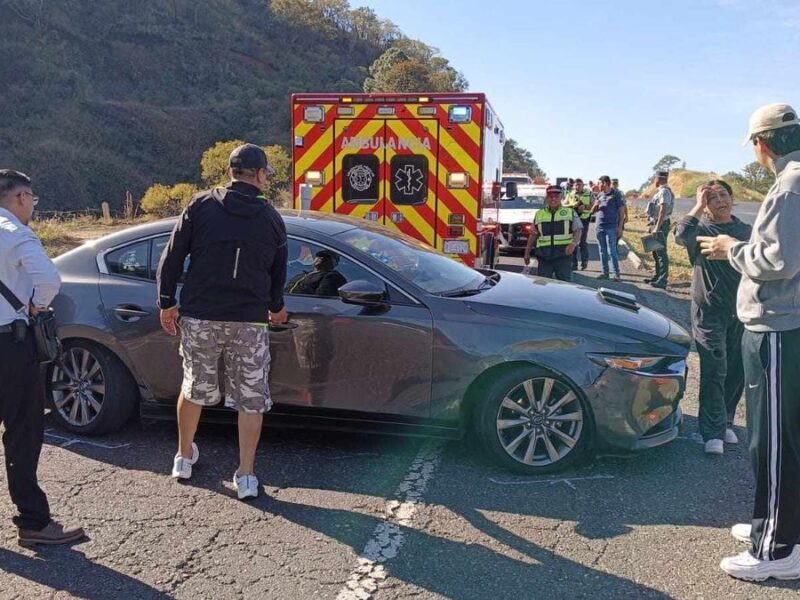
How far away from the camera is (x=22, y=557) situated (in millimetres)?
3256

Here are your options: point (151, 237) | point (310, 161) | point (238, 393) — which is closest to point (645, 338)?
point (238, 393)

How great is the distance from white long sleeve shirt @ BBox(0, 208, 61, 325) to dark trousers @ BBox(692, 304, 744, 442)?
145 inches

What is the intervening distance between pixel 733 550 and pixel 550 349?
135 cm

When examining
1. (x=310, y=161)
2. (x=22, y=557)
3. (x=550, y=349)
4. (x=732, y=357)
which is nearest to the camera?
(x=22, y=557)

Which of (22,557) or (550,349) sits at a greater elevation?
(550,349)

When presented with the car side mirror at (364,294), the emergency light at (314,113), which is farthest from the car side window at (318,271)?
the emergency light at (314,113)

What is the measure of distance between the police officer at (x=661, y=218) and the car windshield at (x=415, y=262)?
6595 mm

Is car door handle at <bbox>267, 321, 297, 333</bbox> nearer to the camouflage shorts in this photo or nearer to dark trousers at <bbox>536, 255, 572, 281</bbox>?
Answer: the camouflage shorts

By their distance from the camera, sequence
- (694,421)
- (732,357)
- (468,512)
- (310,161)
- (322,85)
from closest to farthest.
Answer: (468,512), (732,357), (694,421), (310,161), (322,85)

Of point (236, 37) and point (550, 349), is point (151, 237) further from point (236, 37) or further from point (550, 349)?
point (236, 37)

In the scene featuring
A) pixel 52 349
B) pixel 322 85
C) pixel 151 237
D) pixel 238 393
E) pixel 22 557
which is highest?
pixel 322 85

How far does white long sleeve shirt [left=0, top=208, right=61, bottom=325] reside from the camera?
10.3ft

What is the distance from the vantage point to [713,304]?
4406mm

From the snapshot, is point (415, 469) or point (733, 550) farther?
point (415, 469)
